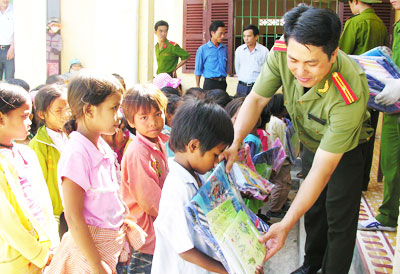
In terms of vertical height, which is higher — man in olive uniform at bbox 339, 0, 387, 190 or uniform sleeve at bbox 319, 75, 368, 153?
man in olive uniform at bbox 339, 0, 387, 190

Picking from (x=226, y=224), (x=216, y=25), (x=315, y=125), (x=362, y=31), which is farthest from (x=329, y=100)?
Result: (x=216, y=25)

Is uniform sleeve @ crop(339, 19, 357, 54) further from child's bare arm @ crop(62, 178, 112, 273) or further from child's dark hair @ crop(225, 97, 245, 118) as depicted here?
child's bare arm @ crop(62, 178, 112, 273)

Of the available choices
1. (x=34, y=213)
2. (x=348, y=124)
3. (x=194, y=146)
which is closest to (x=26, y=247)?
(x=34, y=213)

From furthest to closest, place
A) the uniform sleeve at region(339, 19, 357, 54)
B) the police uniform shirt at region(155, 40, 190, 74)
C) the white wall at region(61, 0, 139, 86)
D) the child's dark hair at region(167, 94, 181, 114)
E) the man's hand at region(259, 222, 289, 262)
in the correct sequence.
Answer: the police uniform shirt at region(155, 40, 190, 74), the white wall at region(61, 0, 139, 86), the uniform sleeve at region(339, 19, 357, 54), the child's dark hair at region(167, 94, 181, 114), the man's hand at region(259, 222, 289, 262)

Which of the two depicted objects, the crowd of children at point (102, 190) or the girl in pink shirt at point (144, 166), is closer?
the crowd of children at point (102, 190)

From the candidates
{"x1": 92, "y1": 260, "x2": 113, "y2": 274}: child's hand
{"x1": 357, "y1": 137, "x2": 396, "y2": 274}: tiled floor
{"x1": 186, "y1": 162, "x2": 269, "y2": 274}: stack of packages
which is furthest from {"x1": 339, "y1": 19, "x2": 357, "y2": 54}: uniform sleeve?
{"x1": 92, "y1": 260, "x2": 113, "y2": 274}: child's hand

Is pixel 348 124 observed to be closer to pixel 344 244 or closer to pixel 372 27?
pixel 344 244

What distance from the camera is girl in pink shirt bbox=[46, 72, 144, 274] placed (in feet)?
5.63

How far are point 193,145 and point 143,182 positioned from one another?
616 millimetres

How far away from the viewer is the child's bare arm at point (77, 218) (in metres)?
1.70

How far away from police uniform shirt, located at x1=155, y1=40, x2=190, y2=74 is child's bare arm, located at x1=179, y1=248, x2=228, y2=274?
5791 millimetres

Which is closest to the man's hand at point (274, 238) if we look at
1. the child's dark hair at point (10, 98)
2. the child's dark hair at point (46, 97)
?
the child's dark hair at point (10, 98)

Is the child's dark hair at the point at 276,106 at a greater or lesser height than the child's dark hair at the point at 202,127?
lesser

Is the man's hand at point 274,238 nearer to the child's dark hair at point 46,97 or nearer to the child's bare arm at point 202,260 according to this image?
the child's bare arm at point 202,260
